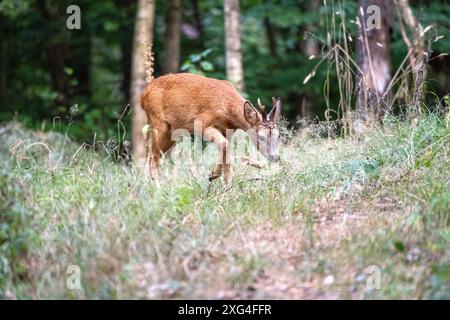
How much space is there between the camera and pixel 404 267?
5285mm

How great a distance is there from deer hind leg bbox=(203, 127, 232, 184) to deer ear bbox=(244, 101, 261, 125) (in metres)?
0.36

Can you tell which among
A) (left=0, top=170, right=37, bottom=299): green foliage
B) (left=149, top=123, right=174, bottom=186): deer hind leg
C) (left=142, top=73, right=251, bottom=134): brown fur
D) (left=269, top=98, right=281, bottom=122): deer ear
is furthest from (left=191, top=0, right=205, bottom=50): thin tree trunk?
(left=0, top=170, right=37, bottom=299): green foliage

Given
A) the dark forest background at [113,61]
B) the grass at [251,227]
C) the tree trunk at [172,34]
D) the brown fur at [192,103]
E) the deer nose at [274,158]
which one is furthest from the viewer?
the dark forest background at [113,61]

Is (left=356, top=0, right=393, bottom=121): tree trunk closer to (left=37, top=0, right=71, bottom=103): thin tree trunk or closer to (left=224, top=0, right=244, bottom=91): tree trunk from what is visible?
(left=224, top=0, right=244, bottom=91): tree trunk

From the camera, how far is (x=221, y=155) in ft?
26.6

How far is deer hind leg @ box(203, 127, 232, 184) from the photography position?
776 cm

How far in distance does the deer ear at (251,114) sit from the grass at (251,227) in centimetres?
99

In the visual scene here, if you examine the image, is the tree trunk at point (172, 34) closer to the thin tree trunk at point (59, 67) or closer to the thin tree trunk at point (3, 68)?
the thin tree trunk at point (59, 67)

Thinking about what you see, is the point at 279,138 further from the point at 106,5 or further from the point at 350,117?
the point at 106,5

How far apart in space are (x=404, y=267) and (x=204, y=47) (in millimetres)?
13084

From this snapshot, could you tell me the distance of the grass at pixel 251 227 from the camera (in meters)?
5.26

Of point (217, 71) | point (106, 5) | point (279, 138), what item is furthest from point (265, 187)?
point (106, 5)

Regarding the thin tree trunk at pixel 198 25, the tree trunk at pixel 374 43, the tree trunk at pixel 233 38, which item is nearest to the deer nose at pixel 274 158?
the tree trunk at pixel 374 43
